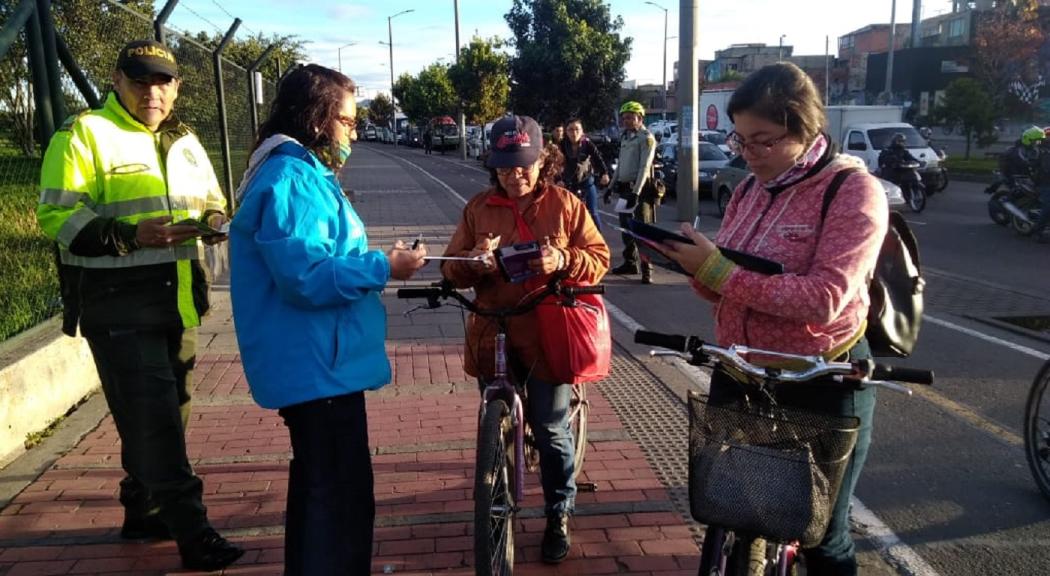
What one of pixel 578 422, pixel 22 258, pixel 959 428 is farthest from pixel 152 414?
pixel 959 428

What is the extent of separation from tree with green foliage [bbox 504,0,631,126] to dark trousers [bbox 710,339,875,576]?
29585 millimetres

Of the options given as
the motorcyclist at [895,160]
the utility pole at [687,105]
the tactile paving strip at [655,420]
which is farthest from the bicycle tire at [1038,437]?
the motorcyclist at [895,160]

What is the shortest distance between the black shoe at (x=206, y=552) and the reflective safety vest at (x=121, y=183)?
87cm

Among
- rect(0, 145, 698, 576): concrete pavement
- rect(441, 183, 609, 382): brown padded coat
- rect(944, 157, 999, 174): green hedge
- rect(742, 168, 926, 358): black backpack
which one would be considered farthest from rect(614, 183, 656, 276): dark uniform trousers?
rect(944, 157, 999, 174): green hedge

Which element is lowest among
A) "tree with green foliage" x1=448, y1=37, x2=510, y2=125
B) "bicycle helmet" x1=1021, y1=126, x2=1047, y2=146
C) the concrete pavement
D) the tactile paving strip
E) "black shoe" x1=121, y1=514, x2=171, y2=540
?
the tactile paving strip

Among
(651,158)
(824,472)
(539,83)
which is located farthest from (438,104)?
(824,472)

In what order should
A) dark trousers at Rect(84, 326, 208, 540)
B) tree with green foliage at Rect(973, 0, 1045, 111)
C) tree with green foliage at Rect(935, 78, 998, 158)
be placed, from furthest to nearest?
tree with green foliage at Rect(973, 0, 1045, 111) → tree with green foliage at Rect(935, 78, 998, 158) → dark trousers at Rect(84, 326, 208, 540)

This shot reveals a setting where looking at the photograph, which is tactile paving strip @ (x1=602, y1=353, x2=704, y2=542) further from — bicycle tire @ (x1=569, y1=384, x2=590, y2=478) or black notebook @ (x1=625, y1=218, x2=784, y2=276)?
black notebook @ (x1=625, y1=218, x2=784, y2=276)

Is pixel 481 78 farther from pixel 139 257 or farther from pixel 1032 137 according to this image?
pixel 139 257

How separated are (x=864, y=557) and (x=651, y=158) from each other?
6.42 metres

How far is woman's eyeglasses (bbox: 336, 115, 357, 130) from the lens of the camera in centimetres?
257

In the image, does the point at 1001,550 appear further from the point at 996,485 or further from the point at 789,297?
the point at 789,297

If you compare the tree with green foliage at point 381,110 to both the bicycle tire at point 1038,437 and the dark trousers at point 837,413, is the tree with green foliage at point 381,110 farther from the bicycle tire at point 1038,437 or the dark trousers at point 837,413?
the dark trousers at point 837,413

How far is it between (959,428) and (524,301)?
126 inches
